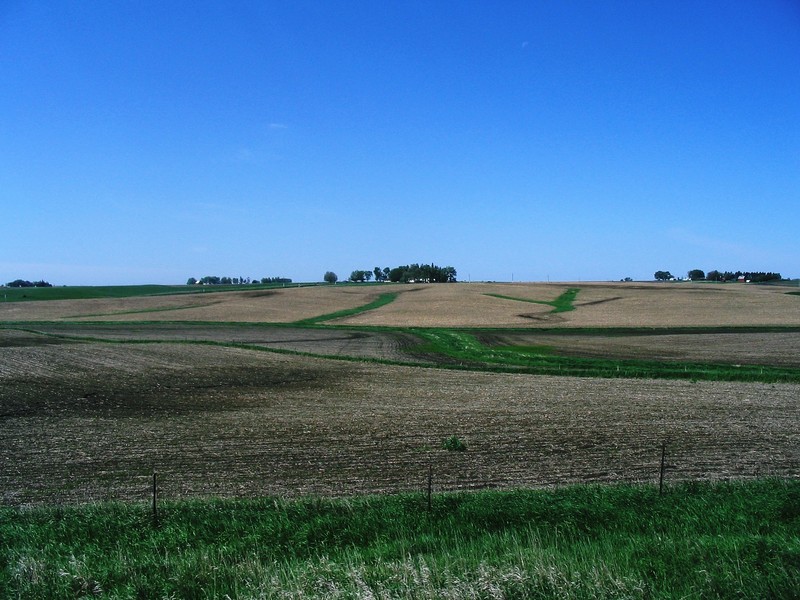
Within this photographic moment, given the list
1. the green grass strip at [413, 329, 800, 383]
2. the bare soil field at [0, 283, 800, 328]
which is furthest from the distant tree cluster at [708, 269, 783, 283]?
the green grass strip at [413, 329, 800, 383]

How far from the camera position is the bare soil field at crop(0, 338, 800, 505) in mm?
13484

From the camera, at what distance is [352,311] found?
84062 mm

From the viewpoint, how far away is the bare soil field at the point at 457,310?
64688 millimetres

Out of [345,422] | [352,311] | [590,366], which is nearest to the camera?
[345,422]

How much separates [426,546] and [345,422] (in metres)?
11.9

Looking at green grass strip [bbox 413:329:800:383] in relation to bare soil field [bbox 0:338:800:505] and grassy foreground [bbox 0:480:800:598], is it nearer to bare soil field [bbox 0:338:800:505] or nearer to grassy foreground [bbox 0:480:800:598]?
bare soil field [bbox 0:338:800:505]

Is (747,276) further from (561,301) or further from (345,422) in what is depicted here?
(345,422)

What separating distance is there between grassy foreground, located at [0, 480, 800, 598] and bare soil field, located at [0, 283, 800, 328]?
5206 cm

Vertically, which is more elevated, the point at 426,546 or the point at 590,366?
the point at 426,546

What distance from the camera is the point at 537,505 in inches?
399

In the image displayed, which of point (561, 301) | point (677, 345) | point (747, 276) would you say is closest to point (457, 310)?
point (561, 301)

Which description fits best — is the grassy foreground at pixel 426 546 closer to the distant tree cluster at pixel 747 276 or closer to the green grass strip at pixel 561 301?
the green grass strip at pixel 561 301

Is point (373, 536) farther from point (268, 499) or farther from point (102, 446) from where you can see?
point (102, 446)

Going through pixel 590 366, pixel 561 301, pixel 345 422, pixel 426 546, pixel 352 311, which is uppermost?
pixel 561 301
